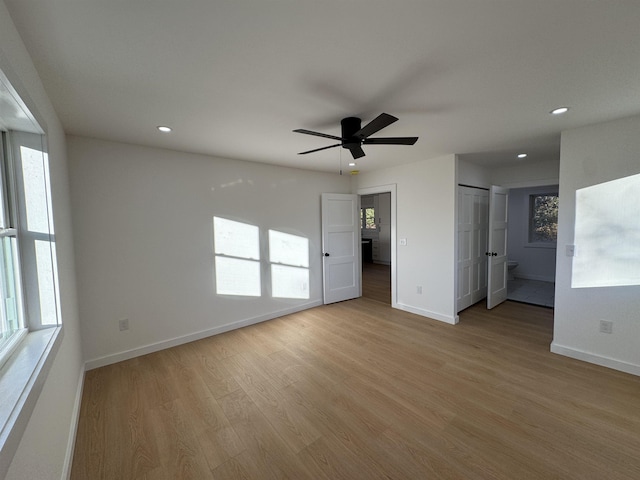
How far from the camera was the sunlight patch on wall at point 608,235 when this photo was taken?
2393 mm

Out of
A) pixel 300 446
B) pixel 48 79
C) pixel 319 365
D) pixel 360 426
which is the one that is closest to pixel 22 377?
pixel 300 446

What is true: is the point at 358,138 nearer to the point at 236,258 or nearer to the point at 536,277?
the point at 236,258

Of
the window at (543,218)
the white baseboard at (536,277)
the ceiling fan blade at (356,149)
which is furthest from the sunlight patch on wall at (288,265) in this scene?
the window at (543,218)

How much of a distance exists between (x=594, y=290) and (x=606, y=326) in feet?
1.16

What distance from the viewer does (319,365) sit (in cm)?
265

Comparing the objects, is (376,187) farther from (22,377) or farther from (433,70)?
(22,377)

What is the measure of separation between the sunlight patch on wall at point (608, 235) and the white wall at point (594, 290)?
0.06m

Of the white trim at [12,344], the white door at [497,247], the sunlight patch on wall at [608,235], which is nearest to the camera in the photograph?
the white trim at [12,344]

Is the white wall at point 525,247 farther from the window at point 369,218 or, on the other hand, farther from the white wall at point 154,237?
the white wall at point 154,237

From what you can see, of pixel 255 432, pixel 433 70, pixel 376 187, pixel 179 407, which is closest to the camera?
pixel 433 70

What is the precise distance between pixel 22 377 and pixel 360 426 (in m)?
1.88

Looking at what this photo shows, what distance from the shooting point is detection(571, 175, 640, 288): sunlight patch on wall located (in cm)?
239

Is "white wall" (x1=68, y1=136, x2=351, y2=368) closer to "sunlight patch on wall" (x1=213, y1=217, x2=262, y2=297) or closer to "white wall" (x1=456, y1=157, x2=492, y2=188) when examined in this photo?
"sunlight patch on wall" (x1=213, y1=217, x2=262, y2=297)

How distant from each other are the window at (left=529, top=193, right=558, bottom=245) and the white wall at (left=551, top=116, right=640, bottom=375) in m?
3.99
